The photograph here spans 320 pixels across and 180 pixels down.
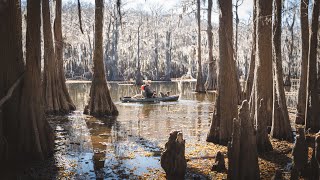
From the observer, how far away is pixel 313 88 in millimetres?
10625

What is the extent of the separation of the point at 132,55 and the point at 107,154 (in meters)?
48.8

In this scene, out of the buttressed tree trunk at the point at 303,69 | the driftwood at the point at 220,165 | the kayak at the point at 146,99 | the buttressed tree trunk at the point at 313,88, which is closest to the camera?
the driftwood at the point at 220,165

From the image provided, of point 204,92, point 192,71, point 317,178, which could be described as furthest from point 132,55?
point 317,178

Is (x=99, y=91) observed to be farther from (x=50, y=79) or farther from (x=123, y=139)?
(x=123, y=139)

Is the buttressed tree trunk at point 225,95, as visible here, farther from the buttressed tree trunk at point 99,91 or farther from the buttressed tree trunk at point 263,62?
the buttressed tree trunk at point 99,91

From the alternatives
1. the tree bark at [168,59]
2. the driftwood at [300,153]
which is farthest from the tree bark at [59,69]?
the tree bark at [168,59]

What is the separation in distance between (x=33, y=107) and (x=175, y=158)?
148 inches

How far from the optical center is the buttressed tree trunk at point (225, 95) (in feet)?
32.1

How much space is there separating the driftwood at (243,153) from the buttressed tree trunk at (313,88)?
4933 millimetres

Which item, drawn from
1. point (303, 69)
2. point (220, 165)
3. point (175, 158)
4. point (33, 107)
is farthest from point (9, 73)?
point (303, 69)

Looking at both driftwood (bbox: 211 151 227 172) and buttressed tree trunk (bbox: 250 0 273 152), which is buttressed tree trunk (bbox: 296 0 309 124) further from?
driftwood (bbox: 211 151 227 172)

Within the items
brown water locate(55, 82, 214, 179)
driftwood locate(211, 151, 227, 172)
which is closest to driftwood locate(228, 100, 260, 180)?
driftwood locate(211, 151, 227, 172)

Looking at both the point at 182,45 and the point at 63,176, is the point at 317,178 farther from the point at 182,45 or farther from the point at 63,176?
the point at 182,45

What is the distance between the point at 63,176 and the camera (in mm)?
7195
